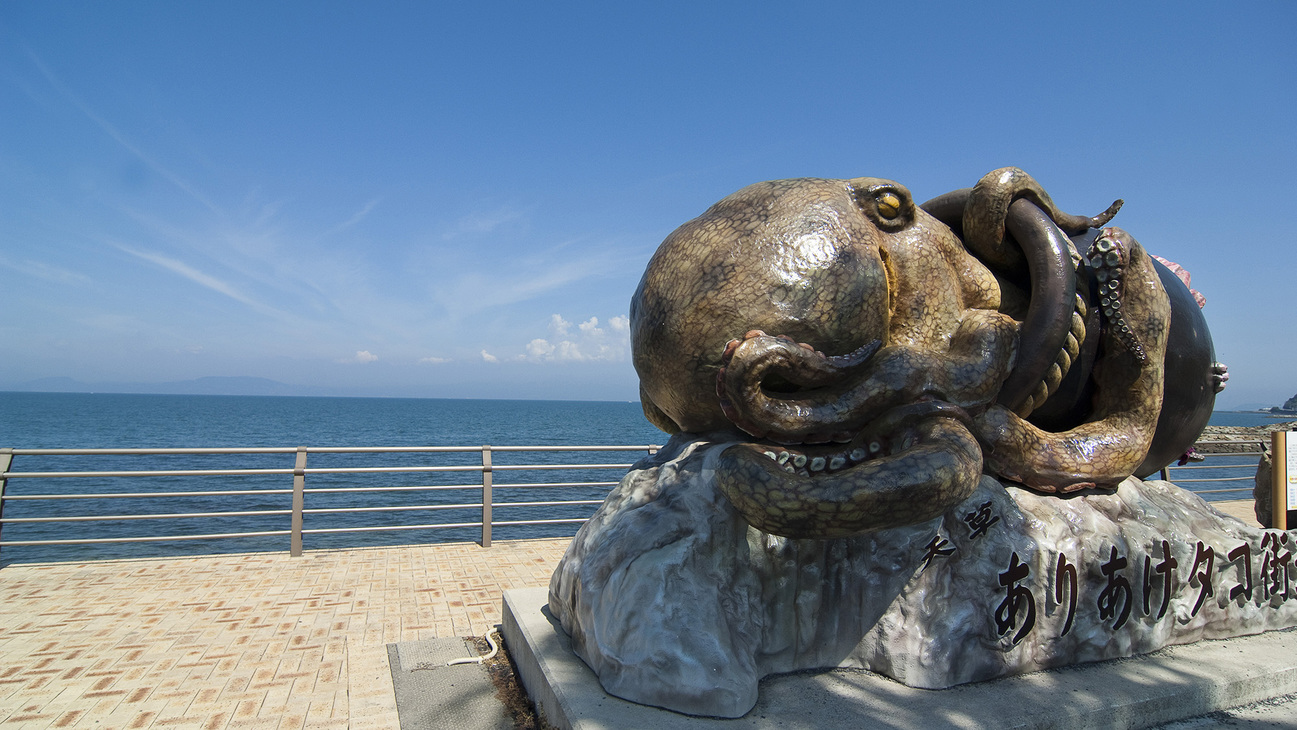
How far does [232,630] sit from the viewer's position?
5188 mm

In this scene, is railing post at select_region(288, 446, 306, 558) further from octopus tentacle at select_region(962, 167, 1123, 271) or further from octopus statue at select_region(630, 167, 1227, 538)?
octopus tentacle at select_region(962, 167, 1123, 271)

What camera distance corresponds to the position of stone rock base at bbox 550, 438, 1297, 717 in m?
3.12

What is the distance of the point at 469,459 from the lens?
142 feet

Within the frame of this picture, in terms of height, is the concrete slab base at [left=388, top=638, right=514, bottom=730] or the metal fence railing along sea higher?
the concrete slab base at [left=388, top=638, right=514, bottom=730]

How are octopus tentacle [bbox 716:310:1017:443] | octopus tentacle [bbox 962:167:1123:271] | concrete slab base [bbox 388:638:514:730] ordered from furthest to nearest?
octopus tentacle [bbox 962:167:1123:271]
concrete slab base [bbox 388:638:514:730]
octopus tentacle [bbox 716:310:1017:443]

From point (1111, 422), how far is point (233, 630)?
19.9ft

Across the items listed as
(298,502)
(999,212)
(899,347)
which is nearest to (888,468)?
(899,347)

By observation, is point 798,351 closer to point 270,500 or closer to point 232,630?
point 232,630

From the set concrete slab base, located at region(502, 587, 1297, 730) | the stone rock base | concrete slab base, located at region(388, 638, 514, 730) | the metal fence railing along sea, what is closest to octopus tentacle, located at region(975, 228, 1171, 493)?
the stone rock base

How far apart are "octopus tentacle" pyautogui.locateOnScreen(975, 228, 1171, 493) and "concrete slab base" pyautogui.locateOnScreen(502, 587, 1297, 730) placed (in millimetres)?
1008

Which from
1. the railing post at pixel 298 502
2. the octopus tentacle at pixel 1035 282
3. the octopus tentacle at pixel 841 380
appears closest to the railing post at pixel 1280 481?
the octopus tentacle at pixel 1035 282

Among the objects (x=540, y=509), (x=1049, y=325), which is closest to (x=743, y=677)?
(x=1049, y=325)

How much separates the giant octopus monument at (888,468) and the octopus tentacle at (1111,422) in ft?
0.05

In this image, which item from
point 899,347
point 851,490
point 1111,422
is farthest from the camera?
point 1111,422
